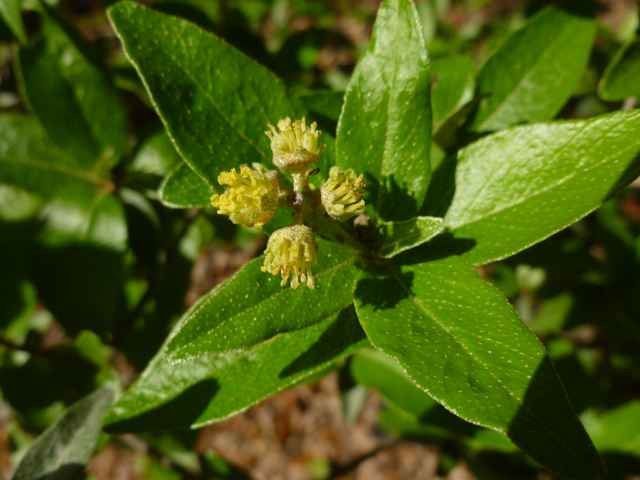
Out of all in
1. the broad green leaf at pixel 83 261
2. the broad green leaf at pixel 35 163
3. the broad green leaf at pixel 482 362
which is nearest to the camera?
the broad green leaf at pixel 482 362

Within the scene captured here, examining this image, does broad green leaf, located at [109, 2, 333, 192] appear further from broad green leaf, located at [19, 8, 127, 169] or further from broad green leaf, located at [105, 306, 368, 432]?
broad green leaf, located at [19, 8, 127, 169]

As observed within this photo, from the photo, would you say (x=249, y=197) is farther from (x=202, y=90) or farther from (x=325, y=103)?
(x=325, y=103)

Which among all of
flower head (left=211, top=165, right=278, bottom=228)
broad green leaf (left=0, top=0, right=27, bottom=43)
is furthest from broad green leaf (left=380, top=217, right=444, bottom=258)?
broad green leaf (left=0, top=0, right=27, bottom=43)

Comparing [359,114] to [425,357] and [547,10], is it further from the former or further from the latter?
[547,10]

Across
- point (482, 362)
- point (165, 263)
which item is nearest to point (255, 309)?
point (482, 362)

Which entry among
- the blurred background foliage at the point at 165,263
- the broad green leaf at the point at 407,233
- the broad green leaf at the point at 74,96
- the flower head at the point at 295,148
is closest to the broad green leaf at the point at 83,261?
the blurred background foliage at the point at 165,263

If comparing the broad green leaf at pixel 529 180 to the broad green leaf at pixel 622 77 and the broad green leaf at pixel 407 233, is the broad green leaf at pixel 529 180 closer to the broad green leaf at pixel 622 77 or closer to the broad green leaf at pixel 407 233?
the broad green leaf at pixel 407 233
